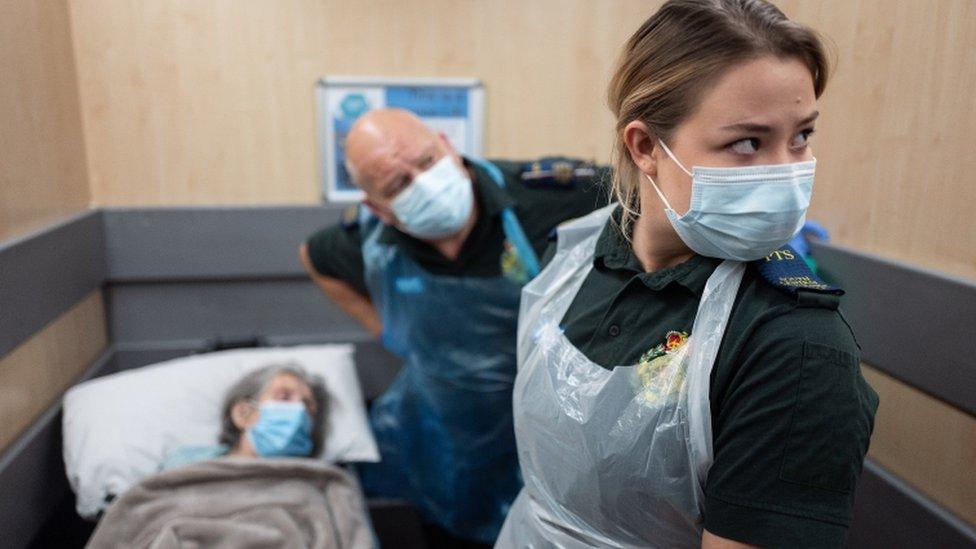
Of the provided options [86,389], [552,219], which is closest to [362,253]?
[552,219]

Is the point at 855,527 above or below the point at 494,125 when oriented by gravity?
below

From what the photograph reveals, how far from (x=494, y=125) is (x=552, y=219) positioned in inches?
26.0

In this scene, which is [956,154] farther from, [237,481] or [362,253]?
[237,481]

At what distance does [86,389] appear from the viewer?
1.87 meters

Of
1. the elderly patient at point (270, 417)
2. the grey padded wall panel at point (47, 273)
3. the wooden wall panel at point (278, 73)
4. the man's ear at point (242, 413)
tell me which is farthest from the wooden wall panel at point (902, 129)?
the grey padded wall panel at point (47, 273)

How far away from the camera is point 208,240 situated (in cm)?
217

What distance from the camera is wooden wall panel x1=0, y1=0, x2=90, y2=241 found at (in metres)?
1.56

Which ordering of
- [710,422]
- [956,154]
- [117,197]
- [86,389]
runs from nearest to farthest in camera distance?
[710,422] → [956,154] → [86,389] → [117,197]

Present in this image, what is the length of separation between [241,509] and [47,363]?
2.11 feet

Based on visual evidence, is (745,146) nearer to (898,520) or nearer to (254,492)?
(898,520)

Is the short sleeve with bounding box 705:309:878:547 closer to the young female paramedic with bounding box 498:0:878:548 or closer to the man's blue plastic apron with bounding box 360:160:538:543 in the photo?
the young female paramedic with bounding box 498:0:878:548

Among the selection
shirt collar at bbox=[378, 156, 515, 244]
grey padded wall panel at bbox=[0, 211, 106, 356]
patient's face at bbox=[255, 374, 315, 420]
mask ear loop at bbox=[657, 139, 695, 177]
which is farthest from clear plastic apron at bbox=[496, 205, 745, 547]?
grey padded wall panel at bbox=[0, 211, 106, 356]

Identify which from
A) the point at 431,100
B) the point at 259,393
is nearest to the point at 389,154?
the point at 431,100

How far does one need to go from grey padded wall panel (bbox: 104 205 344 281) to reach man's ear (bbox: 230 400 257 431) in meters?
0.47
